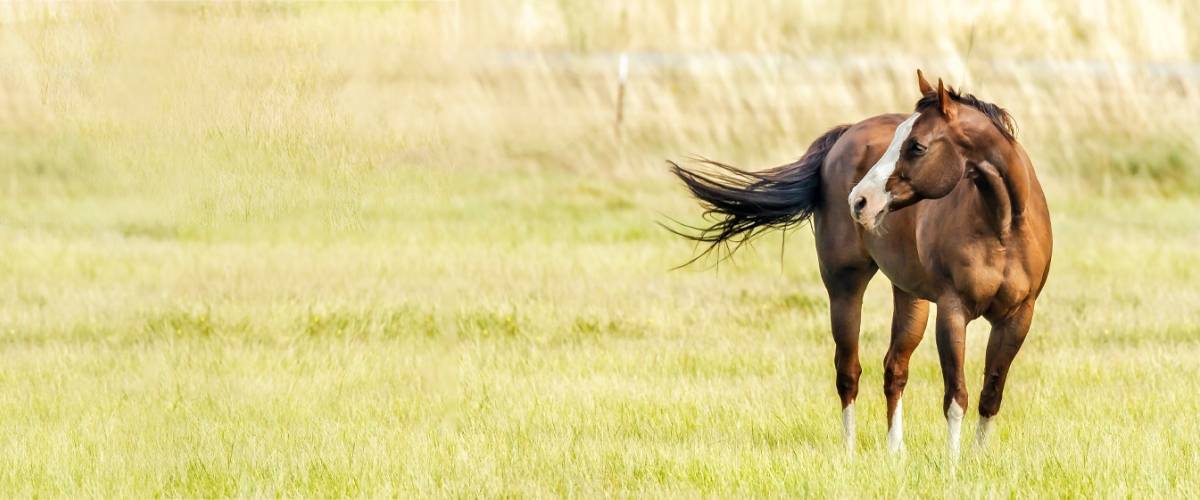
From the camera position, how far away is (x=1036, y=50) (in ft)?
86.5

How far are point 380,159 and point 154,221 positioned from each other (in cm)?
531

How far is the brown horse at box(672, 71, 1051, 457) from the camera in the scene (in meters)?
6.54

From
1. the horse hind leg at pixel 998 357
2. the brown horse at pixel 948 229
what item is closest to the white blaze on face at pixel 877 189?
the brown horse at pixel 948 229

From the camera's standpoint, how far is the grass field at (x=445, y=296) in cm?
678

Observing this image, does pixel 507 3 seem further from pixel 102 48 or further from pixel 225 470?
pixel 225 470

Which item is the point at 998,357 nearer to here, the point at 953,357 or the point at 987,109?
the point at 953,357

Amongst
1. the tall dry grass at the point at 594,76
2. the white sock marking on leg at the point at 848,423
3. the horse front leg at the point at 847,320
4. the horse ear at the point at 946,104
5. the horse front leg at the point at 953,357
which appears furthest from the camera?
the tall dry grass at the point at 594,76

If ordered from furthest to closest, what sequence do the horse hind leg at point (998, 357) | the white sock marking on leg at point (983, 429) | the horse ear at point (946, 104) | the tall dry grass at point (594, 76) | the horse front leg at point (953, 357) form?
1. the tall dry grass at point (594, 76)
2. the white sock marking on leg at point (983, 429)
3. the horse hind leg at point (998, 357)
4. the horse front leg at point (953, 357)
5. the horse ear at point (946, 104)

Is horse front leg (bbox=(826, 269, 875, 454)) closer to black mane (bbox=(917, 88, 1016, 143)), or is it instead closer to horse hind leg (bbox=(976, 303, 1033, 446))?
horse hind leg (bbox=(976, 303, 1033, 446))

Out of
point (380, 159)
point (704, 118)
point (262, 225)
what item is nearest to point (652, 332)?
point (380, 159)

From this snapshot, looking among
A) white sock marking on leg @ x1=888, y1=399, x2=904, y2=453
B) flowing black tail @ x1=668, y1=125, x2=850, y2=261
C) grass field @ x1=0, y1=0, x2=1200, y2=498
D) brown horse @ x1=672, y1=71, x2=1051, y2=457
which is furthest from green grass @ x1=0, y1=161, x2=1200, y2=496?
flowing black tail @ x1=668, y1=125, x2=850, y2=261

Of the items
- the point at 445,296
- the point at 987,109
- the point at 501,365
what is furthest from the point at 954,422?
the point at 445,296

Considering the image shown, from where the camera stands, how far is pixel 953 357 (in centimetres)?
683

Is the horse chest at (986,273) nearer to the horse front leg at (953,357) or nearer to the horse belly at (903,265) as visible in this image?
the horse front leg at (953,357)
